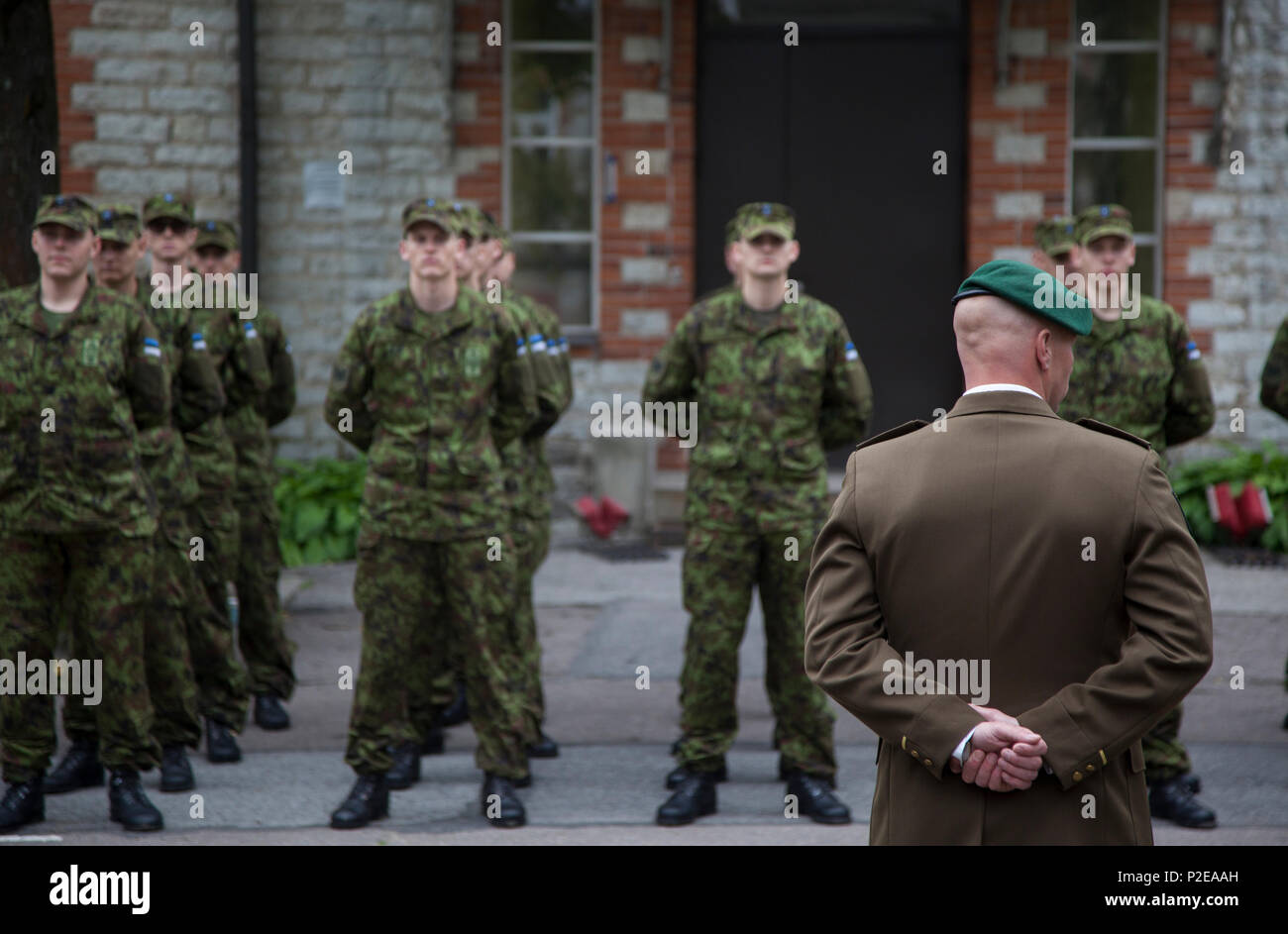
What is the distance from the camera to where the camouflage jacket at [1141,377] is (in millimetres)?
6293

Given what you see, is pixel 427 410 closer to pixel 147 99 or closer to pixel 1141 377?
pixel 1141 377

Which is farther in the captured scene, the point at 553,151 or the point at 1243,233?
the point at 553,151

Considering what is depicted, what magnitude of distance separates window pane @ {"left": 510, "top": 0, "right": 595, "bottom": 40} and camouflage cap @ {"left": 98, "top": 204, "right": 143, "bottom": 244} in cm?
564

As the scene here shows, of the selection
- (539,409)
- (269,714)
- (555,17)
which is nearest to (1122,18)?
(555,17)

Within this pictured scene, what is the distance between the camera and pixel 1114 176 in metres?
12.0

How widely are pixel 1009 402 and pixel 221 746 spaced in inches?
192

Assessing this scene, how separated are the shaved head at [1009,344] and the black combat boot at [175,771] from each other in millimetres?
4445

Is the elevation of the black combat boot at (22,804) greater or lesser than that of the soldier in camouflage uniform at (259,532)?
lesser

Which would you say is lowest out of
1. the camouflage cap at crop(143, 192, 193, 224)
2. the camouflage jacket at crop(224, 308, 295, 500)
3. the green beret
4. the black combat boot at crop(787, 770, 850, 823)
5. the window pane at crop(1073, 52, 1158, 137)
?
the black combat boot at crop(787, 770, 850, 823)

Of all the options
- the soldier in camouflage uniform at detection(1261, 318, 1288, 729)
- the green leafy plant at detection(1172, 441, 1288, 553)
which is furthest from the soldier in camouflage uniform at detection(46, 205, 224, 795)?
the green leafy plant at detection(1172, 441, 1288, 553)

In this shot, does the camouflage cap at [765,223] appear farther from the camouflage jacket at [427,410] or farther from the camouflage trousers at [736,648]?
the camouflage trousers at [736,648]

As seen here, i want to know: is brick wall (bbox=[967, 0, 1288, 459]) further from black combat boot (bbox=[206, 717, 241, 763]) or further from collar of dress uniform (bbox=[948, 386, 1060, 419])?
collar of dress uniform (bbox=[948, 386, 1060, 419])

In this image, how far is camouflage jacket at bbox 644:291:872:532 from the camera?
616cm

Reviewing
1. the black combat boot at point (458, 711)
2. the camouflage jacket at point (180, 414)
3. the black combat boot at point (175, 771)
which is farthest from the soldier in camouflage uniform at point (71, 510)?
the black combat boot at point (458, 711)
